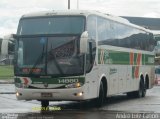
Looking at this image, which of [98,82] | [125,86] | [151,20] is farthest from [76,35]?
[151,20]

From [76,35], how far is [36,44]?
1346mm

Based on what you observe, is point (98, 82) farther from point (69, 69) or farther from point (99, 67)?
point (69, 69)

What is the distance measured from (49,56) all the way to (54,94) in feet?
4.03

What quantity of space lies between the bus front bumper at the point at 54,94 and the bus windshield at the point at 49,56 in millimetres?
540

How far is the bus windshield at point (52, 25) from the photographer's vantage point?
18453mm

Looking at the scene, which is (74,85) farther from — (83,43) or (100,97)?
(100,97)

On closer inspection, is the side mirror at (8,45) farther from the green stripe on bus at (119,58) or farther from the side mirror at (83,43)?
the green stripe on bus at (119,58)

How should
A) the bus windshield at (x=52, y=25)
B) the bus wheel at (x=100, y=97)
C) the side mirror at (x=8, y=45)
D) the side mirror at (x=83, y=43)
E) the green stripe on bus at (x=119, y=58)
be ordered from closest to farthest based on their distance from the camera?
the side mirror at (x=83, y=43)
the bus windshield at (x=52, y=25)
the side mirror at (x=8, y=45)
the bus wheel at (x=100, y=97)
the green stripe on bus at (x=119, y=58)

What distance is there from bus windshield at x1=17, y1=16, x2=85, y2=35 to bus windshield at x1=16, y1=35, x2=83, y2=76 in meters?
0.29

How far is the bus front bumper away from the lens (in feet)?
59.0

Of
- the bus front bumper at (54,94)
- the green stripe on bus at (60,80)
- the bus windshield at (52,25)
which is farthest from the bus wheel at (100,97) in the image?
the bus windshield at (52,25)

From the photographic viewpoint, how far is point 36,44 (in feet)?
60.4

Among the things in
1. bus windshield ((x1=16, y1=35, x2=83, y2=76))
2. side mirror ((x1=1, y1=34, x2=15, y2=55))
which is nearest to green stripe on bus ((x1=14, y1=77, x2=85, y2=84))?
bus windshield ((x1=16, y1=35, x2=83, y2=76))

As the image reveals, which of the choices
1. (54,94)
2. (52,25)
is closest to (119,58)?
(52,25)
